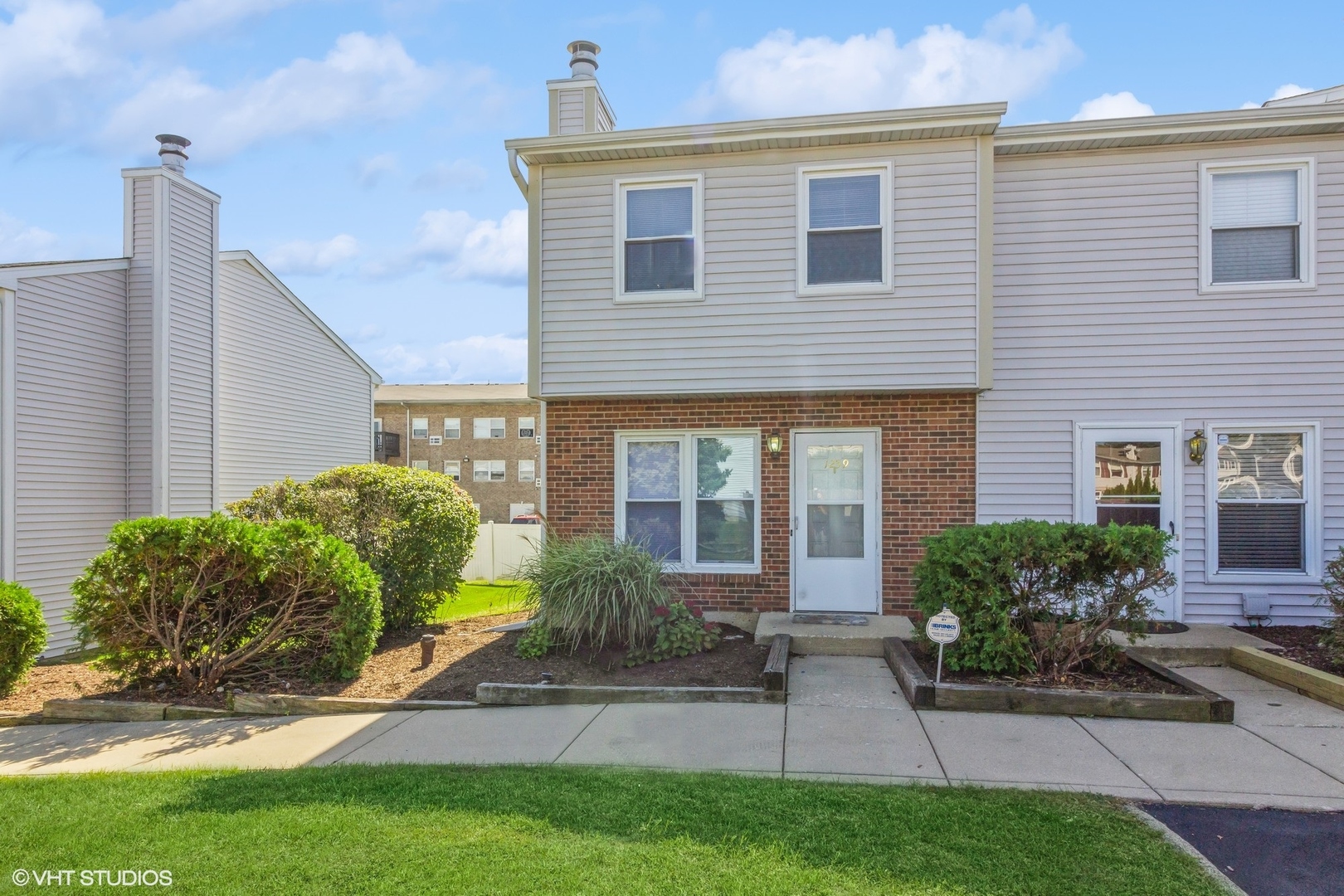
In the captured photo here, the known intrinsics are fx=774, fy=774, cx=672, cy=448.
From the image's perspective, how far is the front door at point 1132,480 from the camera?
26.0ft

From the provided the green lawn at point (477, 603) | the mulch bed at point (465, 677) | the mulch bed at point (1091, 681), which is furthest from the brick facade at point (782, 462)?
the green lawn at point (477, 603)

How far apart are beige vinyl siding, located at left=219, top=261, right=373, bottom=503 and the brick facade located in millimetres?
7246

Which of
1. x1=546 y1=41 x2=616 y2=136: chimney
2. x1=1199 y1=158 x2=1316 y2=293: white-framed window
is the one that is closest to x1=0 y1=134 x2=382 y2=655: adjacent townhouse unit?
x1=546 y1=41 x2=616 y2=136: chimney

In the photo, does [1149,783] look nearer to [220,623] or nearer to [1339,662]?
[1339,662]

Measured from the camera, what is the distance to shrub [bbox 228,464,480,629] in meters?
8.35

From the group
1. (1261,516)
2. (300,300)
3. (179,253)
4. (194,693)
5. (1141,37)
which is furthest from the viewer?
(300,300)

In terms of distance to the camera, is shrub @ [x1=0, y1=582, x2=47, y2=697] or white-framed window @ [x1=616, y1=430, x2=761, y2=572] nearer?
shrub @ [x1=0, y1=582, x2=47, y2=697]

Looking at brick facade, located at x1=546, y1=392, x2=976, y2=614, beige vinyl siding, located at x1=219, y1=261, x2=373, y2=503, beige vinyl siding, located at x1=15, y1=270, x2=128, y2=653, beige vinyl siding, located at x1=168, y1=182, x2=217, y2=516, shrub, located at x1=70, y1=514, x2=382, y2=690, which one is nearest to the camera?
shrub, located at x1=70, y1=514, x2=382, y2=690

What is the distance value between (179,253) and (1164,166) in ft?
42.9

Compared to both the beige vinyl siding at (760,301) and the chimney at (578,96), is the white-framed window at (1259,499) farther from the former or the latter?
the chimney at (578,96)

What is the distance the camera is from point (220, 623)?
6496 millimetres

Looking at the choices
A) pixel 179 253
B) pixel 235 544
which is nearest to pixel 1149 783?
pixel 235 544

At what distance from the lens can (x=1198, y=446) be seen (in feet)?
25.7

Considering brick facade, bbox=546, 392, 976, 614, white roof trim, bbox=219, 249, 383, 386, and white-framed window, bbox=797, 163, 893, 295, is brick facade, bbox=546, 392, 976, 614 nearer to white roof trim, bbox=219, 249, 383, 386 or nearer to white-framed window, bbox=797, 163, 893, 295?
white-framed window, bbox=797, 163, 893, 295
